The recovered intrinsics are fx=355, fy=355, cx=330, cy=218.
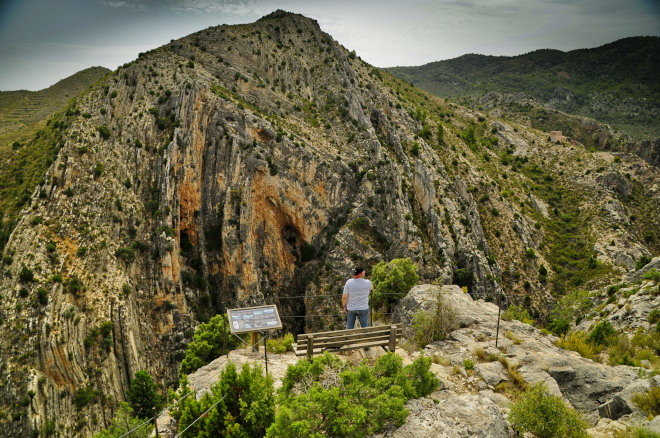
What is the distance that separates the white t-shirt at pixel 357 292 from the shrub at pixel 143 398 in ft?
67.0

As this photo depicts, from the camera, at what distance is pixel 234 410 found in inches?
289

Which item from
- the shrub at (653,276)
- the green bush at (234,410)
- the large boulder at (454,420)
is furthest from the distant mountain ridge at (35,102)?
the shrub at (653,276)

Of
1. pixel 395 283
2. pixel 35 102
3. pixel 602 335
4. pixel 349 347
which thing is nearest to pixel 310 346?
pixel 349 347

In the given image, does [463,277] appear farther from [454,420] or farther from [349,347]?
[454,420]

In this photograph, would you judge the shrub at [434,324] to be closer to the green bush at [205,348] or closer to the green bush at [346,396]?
the green bush at [346,396]

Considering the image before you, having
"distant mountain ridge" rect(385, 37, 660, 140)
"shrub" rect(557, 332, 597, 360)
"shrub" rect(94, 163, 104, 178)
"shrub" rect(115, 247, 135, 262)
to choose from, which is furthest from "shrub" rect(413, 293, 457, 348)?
"distant mountain ridge" rect(385, 37, 660, 140)

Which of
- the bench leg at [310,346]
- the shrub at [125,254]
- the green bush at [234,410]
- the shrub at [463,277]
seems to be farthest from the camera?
the shrub at [463,277]

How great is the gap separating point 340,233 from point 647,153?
65.0 meters

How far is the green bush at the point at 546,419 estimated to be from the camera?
23.3 feet

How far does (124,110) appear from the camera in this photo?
1682 inches

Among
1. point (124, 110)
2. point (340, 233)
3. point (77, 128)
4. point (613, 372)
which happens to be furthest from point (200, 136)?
point (613, 372)

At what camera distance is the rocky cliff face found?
3006cm

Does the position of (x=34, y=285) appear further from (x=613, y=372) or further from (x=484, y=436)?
(x=613, y=372)

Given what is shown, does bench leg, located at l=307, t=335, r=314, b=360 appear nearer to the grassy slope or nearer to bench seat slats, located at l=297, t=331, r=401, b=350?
bench seat slats, located at l=297, t=331, r=401, b=350
